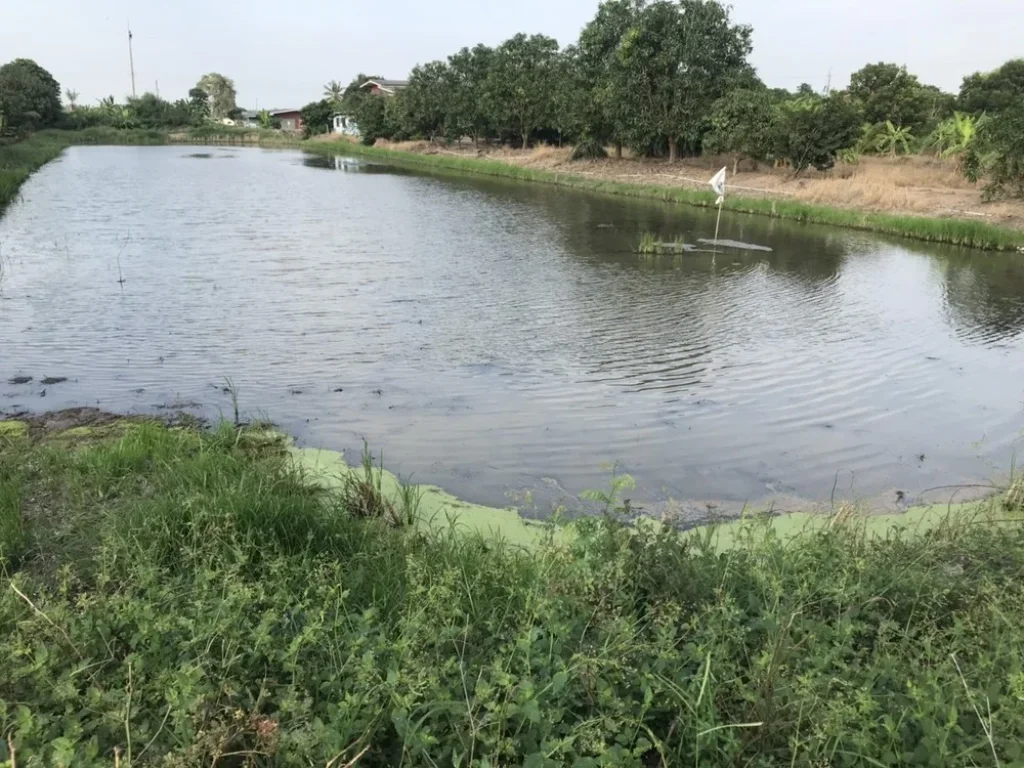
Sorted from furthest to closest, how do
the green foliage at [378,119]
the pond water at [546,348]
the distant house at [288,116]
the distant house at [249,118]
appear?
the distant house at [249,118]
the distant house at [288,116]
the green foliage at [378,119]
the pond water at [546,348]

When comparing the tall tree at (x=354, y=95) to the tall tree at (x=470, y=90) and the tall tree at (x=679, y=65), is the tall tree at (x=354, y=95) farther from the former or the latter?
the tall tree at (x=679, y=65)

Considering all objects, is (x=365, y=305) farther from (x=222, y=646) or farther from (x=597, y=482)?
(x=222, y=646)

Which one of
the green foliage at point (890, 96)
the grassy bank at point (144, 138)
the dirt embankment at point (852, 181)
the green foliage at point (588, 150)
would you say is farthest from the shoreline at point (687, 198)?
the green foliage at point (890, 96)

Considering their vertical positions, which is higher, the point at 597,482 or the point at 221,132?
the point at 221,132

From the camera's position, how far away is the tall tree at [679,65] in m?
31.4

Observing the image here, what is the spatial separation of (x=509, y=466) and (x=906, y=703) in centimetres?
356

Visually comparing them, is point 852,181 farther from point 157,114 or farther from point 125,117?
point 157,114

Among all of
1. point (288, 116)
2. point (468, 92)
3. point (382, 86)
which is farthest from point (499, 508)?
point (288, 116)

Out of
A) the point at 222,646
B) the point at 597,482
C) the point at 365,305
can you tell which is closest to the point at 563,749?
the point at 222,646

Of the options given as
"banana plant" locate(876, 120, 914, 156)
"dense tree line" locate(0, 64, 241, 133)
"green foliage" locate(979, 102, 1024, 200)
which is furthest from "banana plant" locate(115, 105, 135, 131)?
"green foliage" locate(979, 102, 1024, 200)

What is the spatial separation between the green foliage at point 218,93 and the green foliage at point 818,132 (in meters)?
93.6

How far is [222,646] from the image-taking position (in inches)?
101

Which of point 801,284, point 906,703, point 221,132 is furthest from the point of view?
point 221,132

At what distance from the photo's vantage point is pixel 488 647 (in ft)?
9.23
